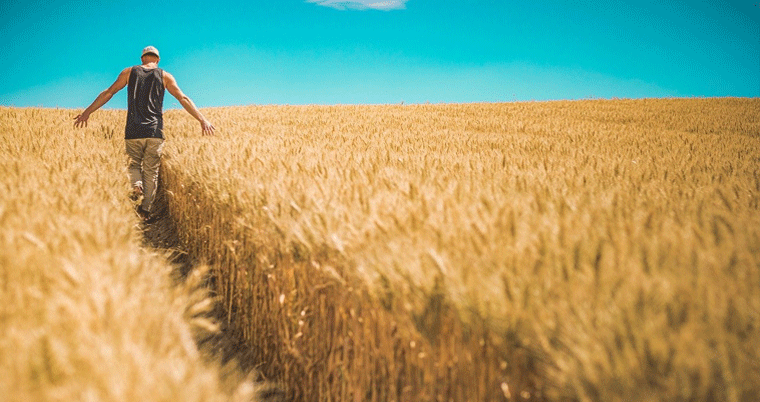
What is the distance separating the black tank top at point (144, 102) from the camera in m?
4.95

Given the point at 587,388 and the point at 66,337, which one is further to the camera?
the point at 66,337

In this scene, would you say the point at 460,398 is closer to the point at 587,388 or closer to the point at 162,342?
the point at 587,388

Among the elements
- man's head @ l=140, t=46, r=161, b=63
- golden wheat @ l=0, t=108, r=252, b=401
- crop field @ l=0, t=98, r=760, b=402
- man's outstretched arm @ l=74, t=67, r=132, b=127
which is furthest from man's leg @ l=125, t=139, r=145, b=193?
golden wheat @ l=0, t=108, r=252, b=401

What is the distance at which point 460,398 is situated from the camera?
4.76 ft

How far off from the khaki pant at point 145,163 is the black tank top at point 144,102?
0.33ft

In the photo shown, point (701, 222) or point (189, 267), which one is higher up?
point (701, 222)

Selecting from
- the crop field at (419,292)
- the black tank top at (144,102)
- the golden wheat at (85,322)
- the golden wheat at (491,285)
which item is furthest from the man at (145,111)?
the golden wheat at (85,322)

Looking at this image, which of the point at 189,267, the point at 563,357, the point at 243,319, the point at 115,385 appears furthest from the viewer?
the point at 189,267

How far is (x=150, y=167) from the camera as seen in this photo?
5.38 meters

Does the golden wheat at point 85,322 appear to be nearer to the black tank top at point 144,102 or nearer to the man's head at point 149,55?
the black tank top at point 144,102

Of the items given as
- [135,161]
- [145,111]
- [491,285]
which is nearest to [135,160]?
[135,161]

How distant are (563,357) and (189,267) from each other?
403 centimetres

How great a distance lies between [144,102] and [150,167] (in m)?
0.81

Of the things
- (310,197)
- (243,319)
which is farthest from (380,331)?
(243,319)
